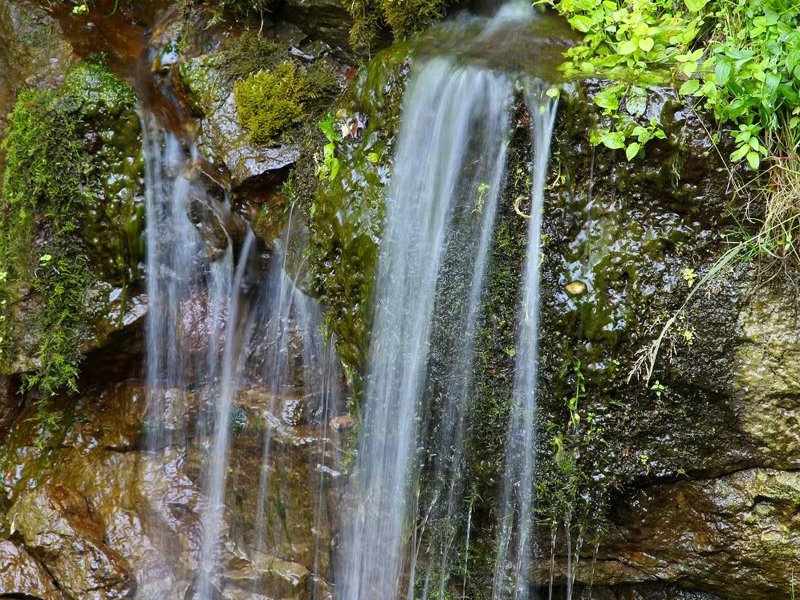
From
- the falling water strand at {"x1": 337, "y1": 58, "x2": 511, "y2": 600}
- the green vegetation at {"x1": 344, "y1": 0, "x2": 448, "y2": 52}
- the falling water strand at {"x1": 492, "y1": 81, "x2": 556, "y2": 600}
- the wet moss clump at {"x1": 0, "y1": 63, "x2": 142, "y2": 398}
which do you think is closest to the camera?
the falling water strand at {"x1": 492, "y1": 81, "x2": 556, "y2": 600}

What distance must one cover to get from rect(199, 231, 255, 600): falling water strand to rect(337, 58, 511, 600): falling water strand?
5.14ft

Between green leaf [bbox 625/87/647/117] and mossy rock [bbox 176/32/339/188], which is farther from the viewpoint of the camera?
mossy rock [bbox 176/32/339/188]

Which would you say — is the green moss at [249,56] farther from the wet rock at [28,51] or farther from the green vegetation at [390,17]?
the wet rock at [28,51]

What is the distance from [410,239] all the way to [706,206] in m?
1.30

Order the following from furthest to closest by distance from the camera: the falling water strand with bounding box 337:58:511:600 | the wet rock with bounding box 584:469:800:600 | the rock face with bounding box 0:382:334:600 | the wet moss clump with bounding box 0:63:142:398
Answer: the wet moss clump with bounding box 0:63:142:398 → the rock face with bounding box 0:382:334:600 → the falling water strand with bounding box 337:58:511:600 → the wet rock with bounding box 584:469:800:600

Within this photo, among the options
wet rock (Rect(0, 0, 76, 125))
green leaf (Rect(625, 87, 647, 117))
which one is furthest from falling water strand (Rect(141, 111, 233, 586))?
green leaf (Rect(625, 87, 647, 117))

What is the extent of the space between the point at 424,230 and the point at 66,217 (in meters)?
2.66

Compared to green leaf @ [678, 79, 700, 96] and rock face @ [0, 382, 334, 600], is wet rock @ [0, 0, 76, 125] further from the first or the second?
green leaf @ [678, 79, 700, 96]

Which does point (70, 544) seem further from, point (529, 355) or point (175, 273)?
point (529, 355)

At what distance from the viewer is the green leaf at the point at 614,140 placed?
2.73 m

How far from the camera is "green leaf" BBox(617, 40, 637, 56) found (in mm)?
2850

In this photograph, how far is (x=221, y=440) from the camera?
4.54 meters

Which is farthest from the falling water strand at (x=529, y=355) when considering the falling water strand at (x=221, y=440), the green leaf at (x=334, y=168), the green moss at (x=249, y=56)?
the falling water strand at (x=221, y=440)

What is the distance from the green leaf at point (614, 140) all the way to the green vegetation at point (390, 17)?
60.3 inches
